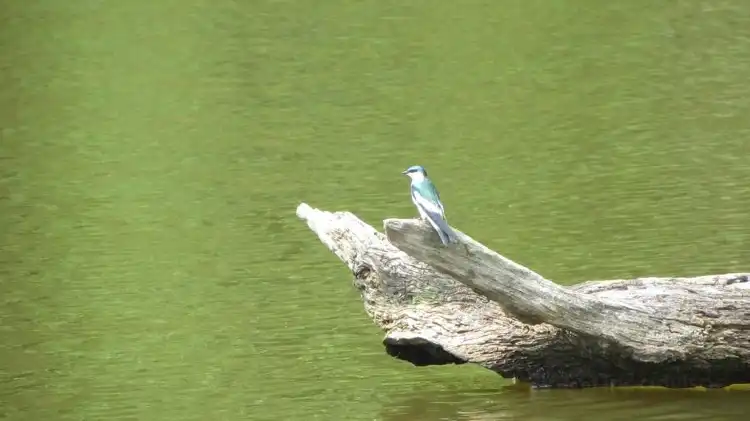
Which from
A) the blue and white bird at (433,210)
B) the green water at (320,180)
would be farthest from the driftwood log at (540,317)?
the green water at (320,180)

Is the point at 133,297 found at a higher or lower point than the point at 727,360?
lower

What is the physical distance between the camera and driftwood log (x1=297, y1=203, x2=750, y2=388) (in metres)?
10.6

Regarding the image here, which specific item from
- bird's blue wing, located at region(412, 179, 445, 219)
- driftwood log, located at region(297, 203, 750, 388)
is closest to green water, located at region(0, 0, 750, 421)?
driftwood log, located at region(297, 203, 750, 388)

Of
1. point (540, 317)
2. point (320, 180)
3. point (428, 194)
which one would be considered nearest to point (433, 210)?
point (428, 194)

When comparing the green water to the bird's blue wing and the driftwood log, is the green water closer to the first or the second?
the driftwood log

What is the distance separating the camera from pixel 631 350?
1079 cm

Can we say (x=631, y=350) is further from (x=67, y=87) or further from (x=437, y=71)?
(x=67, y=87)

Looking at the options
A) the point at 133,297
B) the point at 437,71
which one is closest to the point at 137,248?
the point at 133,297

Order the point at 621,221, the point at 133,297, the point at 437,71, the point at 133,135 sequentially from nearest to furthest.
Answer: the point at 133,297 → the point at 621,221 → the point at 133,135 → the point at 437,71

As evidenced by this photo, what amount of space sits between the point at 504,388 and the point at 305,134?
13.6 m

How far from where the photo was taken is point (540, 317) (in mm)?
10672

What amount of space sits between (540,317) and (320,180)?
35.2 ft

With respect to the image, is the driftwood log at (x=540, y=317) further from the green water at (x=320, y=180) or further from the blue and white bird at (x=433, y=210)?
the green water at (x=320, y=180)

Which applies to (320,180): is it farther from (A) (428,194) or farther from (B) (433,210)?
(B) (433,210)
